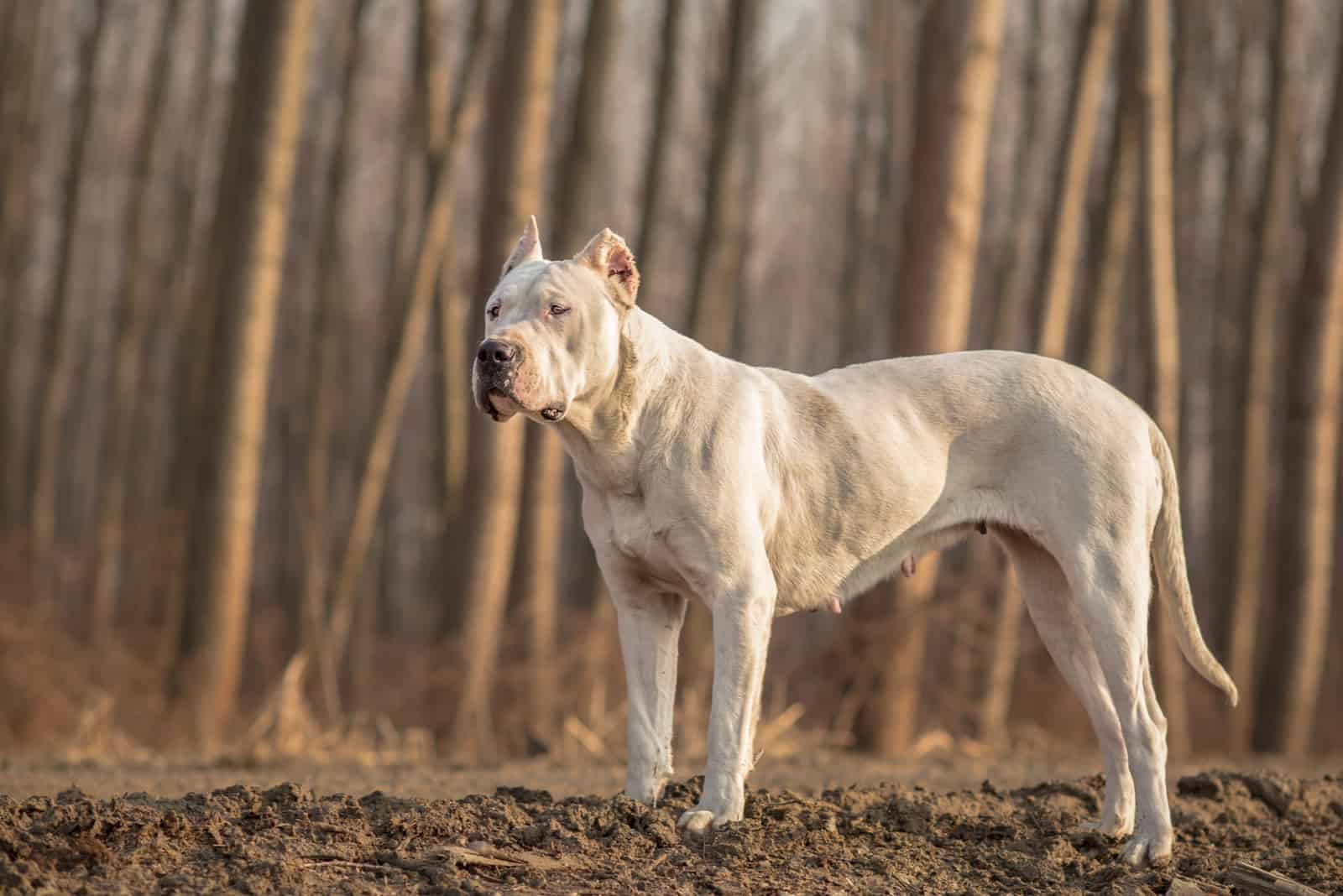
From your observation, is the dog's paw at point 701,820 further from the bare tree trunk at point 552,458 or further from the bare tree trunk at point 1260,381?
the bare tree trunk at point 1260,381

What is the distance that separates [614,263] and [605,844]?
2112 mm

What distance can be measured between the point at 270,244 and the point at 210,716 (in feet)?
12.4

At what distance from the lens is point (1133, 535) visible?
602 centimetres

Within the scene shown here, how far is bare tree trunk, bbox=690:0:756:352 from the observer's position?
655 inches

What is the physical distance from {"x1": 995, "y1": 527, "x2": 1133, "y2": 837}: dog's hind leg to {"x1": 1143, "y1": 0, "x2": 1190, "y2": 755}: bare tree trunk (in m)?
7.53

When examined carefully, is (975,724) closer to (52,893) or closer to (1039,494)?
(1039,494)

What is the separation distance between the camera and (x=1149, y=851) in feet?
18.7

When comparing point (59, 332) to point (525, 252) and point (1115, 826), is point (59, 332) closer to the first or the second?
point (525, 252)

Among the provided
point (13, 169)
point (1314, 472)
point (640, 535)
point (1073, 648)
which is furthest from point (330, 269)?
point (640, 535)

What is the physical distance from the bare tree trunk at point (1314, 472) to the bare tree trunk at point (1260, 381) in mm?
591

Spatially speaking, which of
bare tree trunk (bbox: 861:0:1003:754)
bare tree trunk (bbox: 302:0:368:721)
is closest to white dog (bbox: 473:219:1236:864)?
bare tree trunk (bbox: 861:0:1003:754)

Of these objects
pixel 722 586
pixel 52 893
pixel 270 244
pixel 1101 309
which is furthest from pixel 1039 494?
pixel 1101 309

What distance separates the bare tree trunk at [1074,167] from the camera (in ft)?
47.9

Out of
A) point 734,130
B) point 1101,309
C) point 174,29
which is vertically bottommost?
point 1101,309
